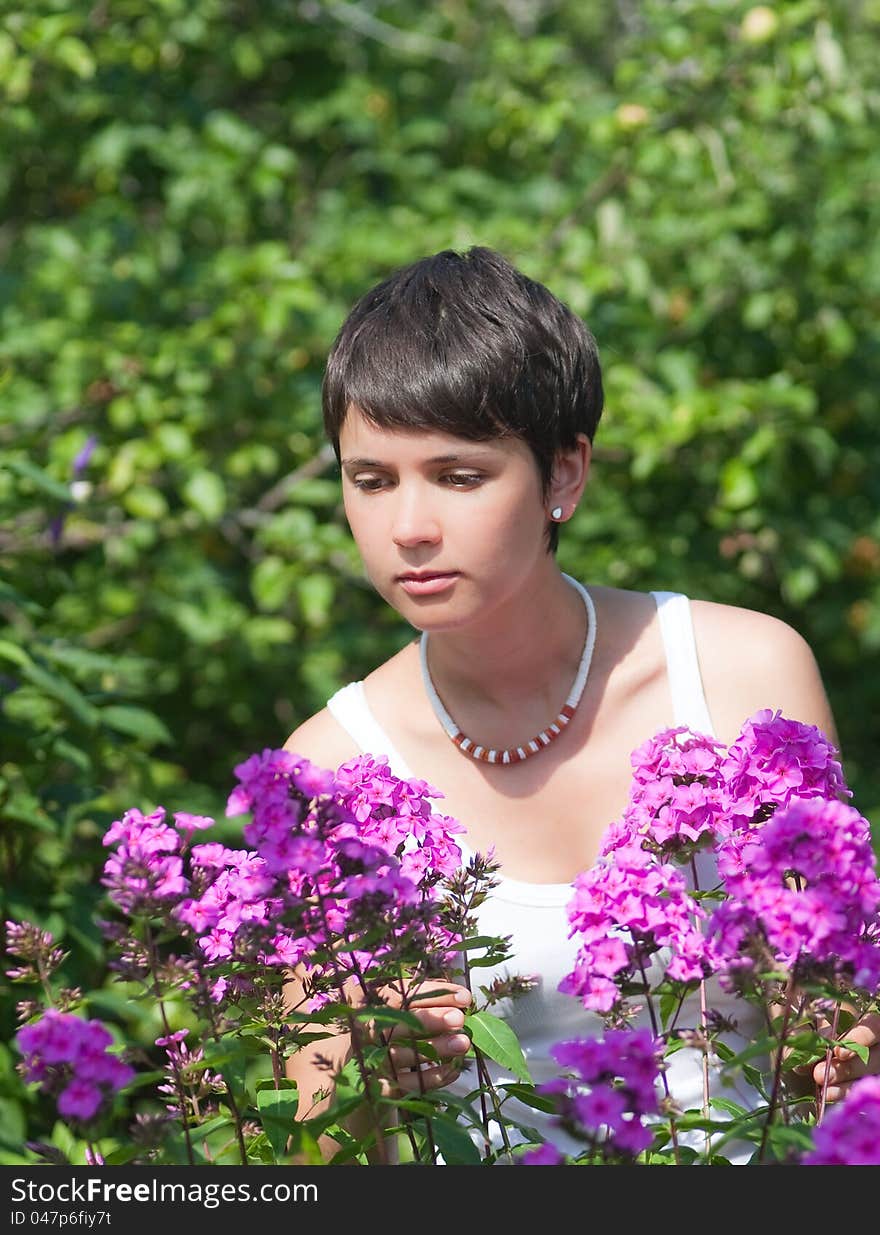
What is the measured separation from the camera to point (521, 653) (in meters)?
1.97

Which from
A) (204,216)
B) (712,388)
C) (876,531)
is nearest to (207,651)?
(204,216)

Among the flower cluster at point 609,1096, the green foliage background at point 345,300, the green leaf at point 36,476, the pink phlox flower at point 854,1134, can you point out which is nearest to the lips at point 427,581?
the flower cluster at point 609,1096

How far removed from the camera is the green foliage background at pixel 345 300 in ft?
11.6

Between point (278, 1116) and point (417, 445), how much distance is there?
0.74m

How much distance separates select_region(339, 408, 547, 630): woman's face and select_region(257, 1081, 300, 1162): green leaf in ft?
1.83

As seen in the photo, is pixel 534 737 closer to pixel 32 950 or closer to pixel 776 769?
pixel 776 769

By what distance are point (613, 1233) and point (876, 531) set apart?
136 inches

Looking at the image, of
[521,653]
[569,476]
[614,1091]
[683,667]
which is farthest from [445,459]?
[614,1091]

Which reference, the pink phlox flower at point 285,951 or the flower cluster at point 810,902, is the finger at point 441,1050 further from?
the flower cluster at point 810,902

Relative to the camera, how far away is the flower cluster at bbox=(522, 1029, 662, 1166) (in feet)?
3.34

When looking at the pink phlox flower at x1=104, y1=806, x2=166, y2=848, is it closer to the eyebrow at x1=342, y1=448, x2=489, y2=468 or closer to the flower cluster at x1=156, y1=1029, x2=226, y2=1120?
the flower cluster at x1=156, y1=1029, x2=226, y2=1120

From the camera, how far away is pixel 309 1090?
1760mm

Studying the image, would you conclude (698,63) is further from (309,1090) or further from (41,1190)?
(41,1190)

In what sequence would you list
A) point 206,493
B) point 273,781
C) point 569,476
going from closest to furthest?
point 273,781, point 569,476, point 206,493
